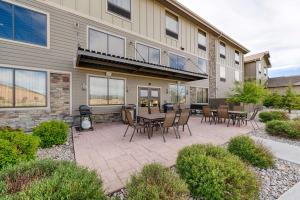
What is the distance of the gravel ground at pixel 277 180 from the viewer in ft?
9.23

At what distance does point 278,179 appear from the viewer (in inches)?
134

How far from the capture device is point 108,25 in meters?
9.80

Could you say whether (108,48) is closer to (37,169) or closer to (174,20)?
(174,20)

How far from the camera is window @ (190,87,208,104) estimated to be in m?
15.5

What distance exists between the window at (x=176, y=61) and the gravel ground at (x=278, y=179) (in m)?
10.7

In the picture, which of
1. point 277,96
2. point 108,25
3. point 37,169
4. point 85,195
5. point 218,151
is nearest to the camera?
point 85,195

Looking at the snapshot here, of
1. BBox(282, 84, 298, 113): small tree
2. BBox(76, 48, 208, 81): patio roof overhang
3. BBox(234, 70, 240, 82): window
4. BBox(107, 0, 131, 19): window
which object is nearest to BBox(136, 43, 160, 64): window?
BBox(76, 48, 208, 81): patio roof overhang

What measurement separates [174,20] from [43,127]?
1309cm

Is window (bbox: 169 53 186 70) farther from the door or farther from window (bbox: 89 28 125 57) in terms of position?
window (bbox: 89 28 125 57)

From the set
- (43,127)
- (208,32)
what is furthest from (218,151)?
(208,32)

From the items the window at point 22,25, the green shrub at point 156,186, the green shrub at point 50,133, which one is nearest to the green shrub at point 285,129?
the green shrub at point 156,186

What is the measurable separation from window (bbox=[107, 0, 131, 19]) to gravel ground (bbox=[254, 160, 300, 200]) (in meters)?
10.8

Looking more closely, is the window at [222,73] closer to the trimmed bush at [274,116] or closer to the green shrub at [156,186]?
the trimmed bush at [274,116]

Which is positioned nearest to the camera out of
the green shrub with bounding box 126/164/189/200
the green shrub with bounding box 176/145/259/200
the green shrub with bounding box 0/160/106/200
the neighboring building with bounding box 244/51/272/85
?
the green shrub with bounding box 0/160/106/200
